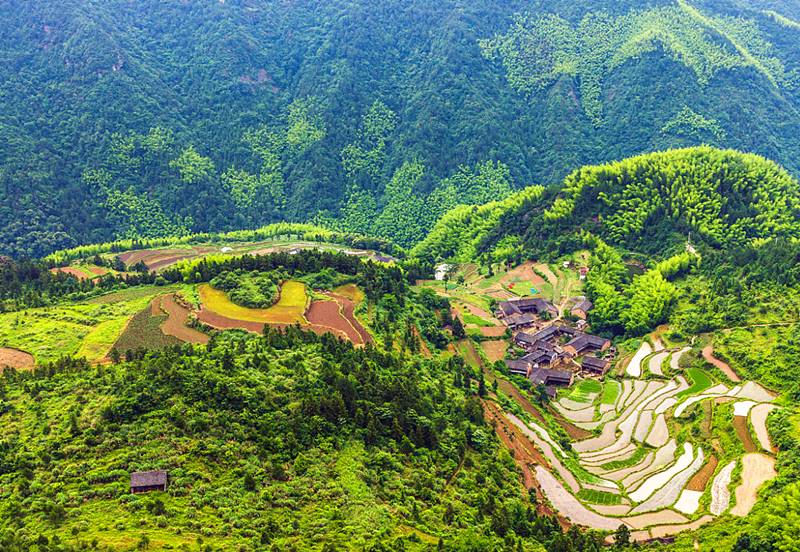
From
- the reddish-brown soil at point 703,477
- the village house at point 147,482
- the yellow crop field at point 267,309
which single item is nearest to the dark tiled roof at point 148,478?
the village house at point 147,482

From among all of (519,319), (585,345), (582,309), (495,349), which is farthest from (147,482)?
(582,309)

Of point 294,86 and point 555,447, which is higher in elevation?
point 294,86

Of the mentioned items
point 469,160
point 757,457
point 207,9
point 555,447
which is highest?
point 207,9

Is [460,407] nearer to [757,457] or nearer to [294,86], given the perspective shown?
[757,457]

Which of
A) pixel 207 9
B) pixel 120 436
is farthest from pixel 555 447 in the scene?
pixel 207 9

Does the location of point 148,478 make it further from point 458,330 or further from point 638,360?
point 638,360

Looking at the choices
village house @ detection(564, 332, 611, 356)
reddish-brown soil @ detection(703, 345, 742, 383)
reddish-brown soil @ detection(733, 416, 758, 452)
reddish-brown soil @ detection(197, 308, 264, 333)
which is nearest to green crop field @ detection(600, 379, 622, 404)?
village house @ detection(564, 332, 611, 356)
